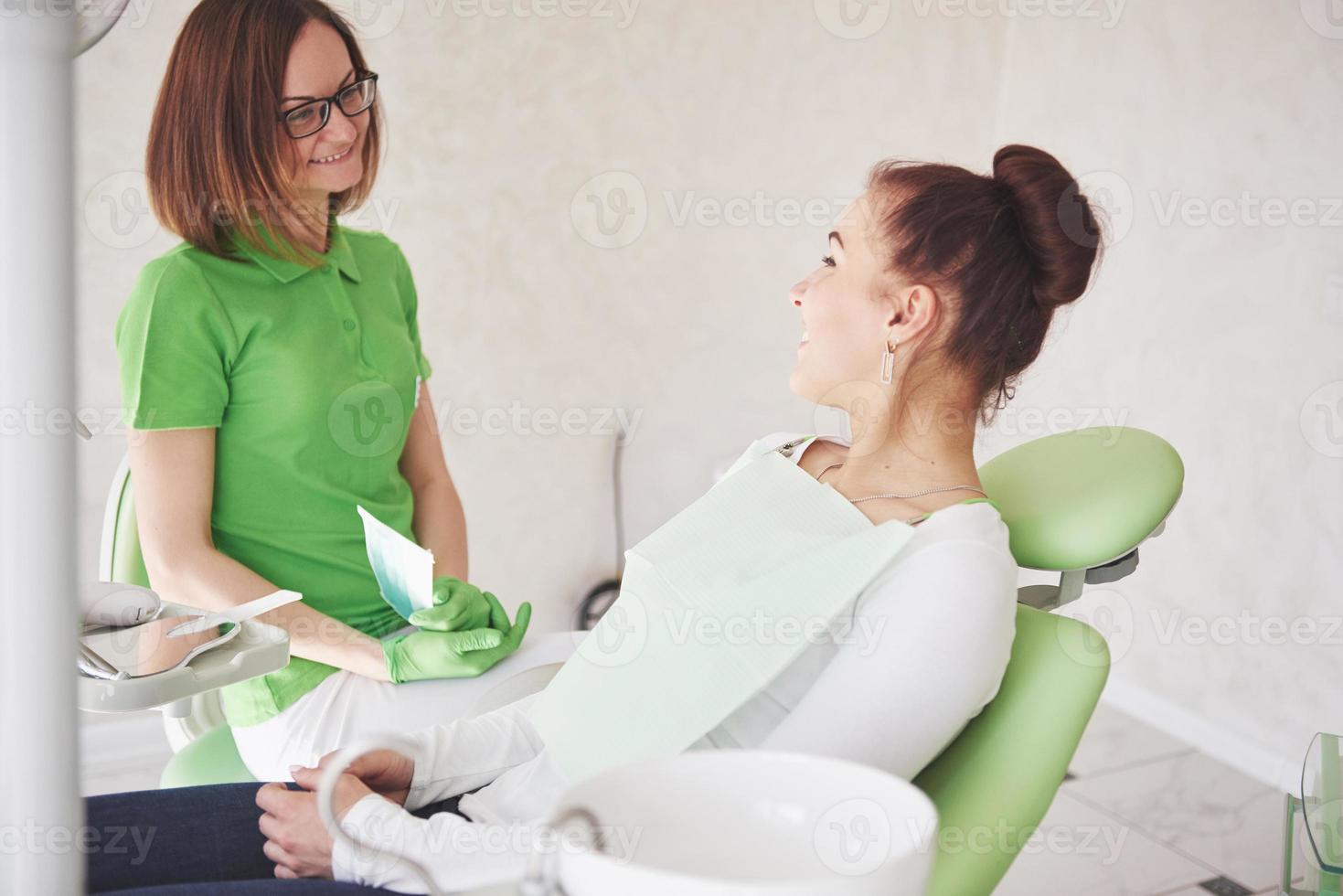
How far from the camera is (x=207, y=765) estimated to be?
1506 millimetres

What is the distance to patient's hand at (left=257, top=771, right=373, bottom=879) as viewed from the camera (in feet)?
3.41

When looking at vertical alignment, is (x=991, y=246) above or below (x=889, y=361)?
above

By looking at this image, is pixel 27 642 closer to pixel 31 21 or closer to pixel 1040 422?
pixel 31 21

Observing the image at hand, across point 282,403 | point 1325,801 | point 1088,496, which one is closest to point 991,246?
point 1088,496

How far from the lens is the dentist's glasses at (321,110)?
1598 mm

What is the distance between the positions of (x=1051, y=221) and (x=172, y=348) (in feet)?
3.45

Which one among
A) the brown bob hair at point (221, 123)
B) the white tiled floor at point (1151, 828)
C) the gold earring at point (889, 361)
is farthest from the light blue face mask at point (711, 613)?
the white tiled floor at point (1151, 828)

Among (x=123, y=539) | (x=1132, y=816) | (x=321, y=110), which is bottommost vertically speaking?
(x=1132, y=816)

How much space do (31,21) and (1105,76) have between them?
2921 millimetres

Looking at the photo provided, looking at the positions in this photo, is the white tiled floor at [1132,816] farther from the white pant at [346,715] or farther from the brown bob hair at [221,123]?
the brown bob hair at [221,123]

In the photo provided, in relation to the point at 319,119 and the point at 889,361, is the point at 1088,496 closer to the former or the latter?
the point at 889,361

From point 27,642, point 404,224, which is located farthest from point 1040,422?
point 27,642

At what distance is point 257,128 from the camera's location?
156 cm

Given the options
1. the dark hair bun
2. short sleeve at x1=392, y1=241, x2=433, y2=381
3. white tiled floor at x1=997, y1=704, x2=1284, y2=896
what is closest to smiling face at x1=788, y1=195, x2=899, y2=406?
the dark hair bun
